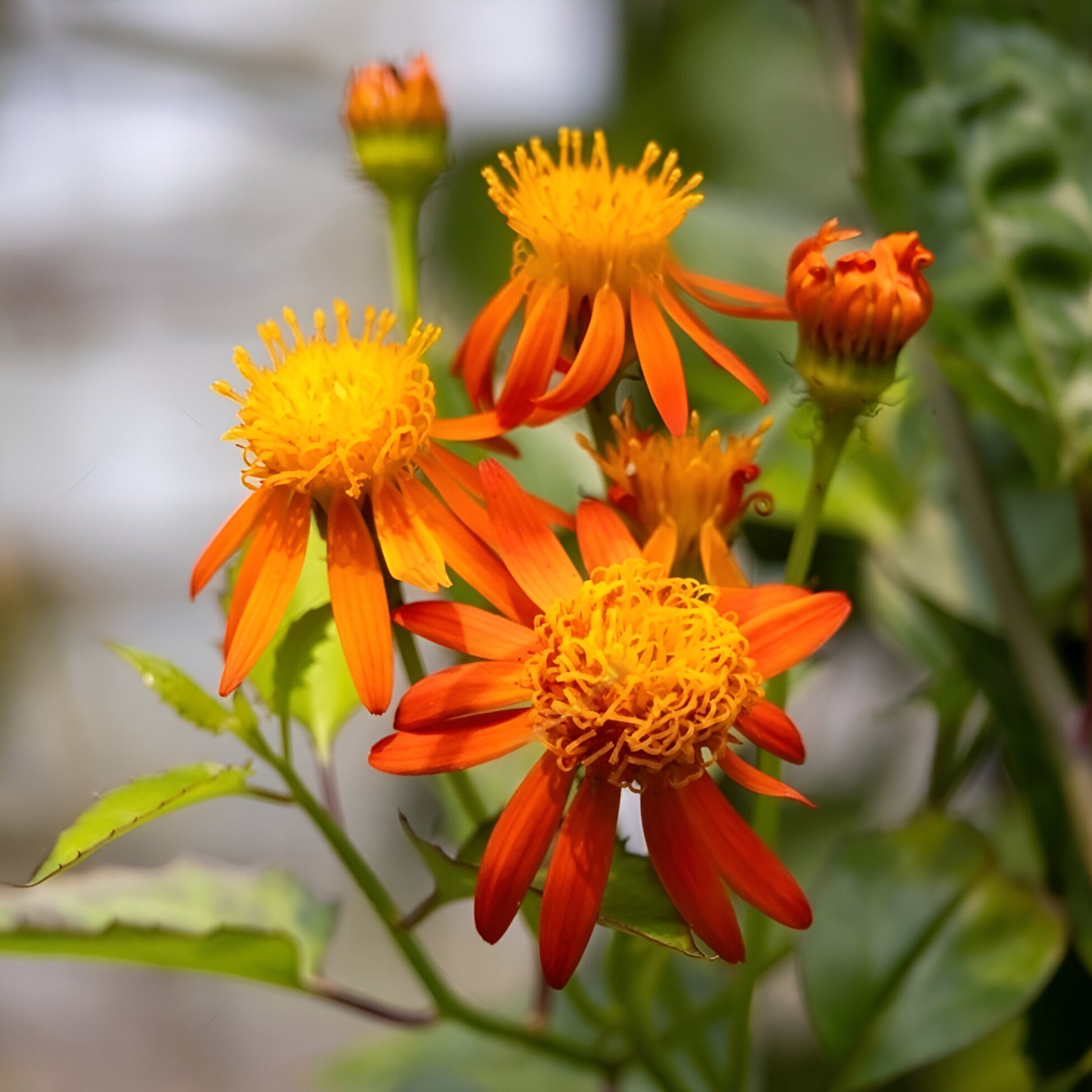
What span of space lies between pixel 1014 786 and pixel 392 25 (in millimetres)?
920

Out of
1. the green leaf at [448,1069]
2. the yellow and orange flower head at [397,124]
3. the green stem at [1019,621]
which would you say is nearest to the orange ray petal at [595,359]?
the yellow and orange flower head at [397,124]

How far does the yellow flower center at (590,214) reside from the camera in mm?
263

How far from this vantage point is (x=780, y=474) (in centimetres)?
50

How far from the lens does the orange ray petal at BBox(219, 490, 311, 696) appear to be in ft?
0.76

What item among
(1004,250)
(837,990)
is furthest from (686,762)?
(1004,250)

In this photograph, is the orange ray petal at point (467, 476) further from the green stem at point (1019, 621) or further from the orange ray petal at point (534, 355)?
the green stem at point (1019, 621)

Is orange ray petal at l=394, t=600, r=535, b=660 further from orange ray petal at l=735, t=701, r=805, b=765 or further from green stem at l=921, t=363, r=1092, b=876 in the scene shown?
green stem at l=921, t=363, r=1092, b=876

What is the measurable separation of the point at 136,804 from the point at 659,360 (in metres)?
0.15

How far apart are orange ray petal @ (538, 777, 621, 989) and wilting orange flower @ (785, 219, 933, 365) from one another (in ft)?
0.40

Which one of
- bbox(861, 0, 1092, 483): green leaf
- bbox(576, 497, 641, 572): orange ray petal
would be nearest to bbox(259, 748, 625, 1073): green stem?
bbox(576, 497, 641, 572): orange ray petal

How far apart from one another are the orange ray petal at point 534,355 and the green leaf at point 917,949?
258mm

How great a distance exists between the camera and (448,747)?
22cm

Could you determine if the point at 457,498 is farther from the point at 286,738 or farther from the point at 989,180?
the point at 989,180

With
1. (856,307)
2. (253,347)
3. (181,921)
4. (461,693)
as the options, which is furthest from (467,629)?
(253,347)
